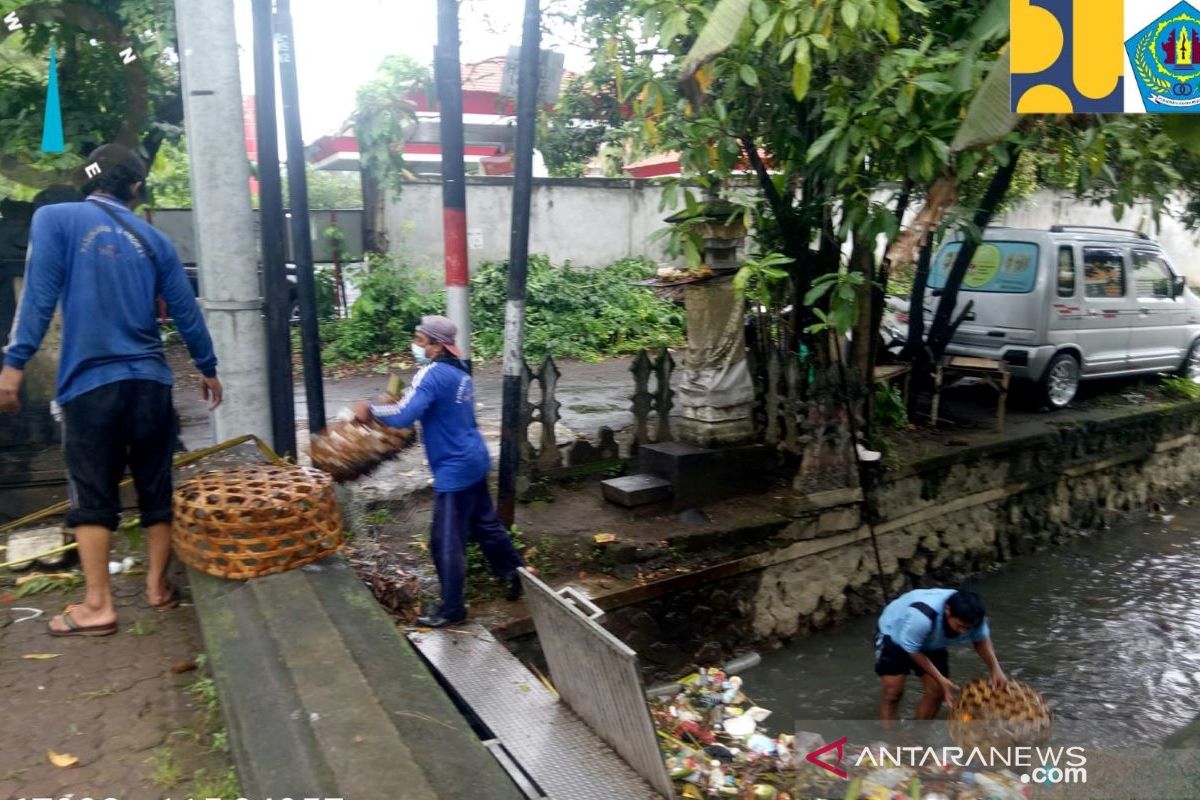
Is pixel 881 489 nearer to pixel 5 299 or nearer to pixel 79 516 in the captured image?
pixel 79 516

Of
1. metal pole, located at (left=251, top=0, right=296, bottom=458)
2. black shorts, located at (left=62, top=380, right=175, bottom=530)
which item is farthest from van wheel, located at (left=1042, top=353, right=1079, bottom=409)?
black shorts, located at (left=62, top=380, right=175, bottom=530)

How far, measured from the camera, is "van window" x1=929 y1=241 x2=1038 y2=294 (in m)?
9.49

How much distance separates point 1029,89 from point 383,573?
3778 mm

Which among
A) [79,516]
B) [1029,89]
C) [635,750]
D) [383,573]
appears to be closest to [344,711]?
[635,750]

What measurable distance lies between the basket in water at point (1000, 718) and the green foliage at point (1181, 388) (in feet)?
25.8

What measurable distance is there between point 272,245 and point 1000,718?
14.1 feet

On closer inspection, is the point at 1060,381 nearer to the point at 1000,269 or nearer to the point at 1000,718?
the point at 1000,269

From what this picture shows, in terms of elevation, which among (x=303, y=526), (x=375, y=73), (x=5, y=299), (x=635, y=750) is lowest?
(x=635, y=750)

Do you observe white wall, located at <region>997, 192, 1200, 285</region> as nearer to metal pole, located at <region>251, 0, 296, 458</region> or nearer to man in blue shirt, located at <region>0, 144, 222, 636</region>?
metal pole, located at <region>251, 0, 296, 458</region>

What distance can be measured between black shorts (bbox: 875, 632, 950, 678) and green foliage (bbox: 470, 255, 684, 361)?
25.9 feet

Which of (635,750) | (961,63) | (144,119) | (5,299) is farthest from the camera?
(144,119)

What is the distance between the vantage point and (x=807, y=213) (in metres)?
7.02

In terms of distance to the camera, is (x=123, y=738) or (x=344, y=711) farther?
(x=123, y=738)

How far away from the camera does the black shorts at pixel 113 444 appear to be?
3.46 m
